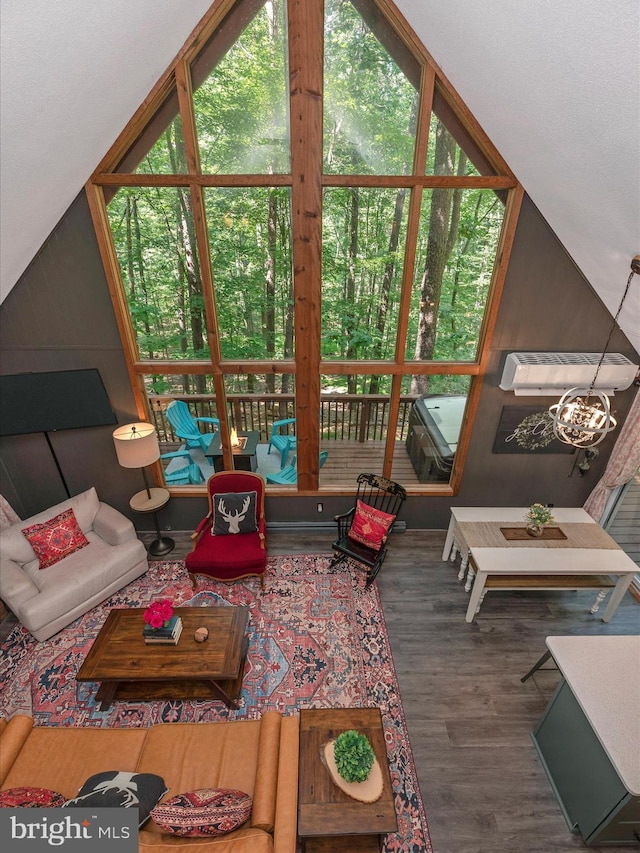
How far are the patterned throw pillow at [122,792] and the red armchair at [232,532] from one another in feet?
Result: 5.54

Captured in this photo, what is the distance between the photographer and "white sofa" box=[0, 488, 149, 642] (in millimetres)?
3551

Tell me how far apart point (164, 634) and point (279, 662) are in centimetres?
102

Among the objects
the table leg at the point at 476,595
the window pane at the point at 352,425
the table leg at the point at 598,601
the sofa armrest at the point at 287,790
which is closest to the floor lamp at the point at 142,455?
the window pane at the point at 352,425

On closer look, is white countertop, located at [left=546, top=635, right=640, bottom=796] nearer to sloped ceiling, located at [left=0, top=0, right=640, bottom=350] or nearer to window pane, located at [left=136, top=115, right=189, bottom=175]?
sloped ceiling, located at [left=0, top=0, right=640, bottom=350]

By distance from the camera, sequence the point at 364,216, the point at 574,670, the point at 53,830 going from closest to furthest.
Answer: the point at 53,830 → the point at 574,670 → the point at 364,216

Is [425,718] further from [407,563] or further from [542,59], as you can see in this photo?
[542,59]

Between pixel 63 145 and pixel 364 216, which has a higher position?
pixel 63 145

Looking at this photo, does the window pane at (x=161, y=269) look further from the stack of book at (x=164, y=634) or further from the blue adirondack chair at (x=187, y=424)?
the stack of book at (x=164, y=634)

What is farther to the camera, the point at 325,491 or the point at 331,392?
the point at 325,491

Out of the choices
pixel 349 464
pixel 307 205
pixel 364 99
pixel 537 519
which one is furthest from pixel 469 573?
pixel 364 99

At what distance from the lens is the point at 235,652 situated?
10.3 ft

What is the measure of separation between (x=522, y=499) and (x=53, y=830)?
4.70 meters

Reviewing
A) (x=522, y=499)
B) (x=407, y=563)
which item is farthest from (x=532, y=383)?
(x=407, y=563)

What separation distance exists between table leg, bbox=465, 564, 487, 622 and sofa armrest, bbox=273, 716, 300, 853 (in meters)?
1.91
